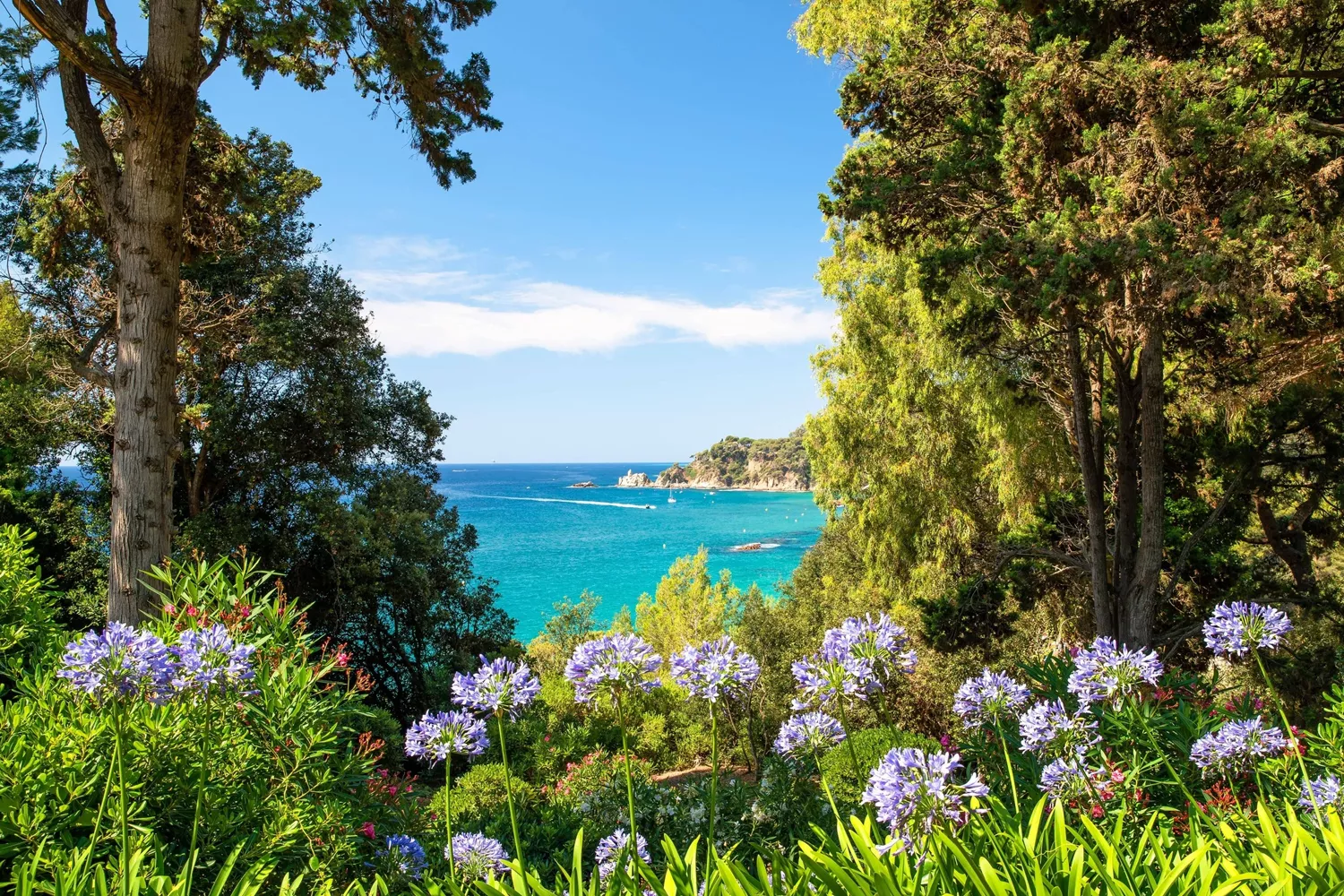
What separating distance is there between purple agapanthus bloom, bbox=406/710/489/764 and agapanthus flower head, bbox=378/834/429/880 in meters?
0.50

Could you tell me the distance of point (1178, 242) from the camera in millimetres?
4938

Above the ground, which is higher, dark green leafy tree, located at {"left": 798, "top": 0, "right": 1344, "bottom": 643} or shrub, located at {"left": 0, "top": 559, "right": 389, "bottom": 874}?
dark green leafy tree, located at {"left": 798, "top": 0, "right": 1344, "bottom": 643}

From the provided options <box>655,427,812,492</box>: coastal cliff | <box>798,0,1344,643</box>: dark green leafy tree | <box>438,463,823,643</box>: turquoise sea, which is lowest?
<box>438,463,823,643</box>: turquoise sea

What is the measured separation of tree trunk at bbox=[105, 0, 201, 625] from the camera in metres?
4.72

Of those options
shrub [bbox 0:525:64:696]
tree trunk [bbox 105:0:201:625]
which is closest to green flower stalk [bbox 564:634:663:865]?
shrub [bbox 0:525:64:696]

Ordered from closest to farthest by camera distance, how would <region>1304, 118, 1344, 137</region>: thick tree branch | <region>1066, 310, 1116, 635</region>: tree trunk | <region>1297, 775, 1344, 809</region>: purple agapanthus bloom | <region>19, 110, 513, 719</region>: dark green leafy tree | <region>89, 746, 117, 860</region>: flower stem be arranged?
<region>89, 746, 117, 860</region>: flower stem → <region>1297, 775, 1344, 809</region>: purple agapanthus bloom → <region>1304, 118, 1344, 137</region>: thick tree branch → <region>1066, 310, 1116, 635</region>: tree trunk → <region>19, 110, 513, 719</region>: dark green leafy tree

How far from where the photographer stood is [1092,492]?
7465 mm

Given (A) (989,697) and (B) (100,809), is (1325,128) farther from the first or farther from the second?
(B) (100,809)

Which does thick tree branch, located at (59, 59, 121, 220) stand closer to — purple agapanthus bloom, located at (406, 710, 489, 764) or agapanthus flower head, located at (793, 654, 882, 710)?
purple agapanthus bloom, located at (406, 710, 489, 764)

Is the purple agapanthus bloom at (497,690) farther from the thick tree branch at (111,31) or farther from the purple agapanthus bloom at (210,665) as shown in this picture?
the thick tree branch at (111,31)

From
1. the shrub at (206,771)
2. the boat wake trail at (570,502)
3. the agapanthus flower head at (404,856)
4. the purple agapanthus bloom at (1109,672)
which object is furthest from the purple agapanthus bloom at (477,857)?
the boat wake trail at (570,502)

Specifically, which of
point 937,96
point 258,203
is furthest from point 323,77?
point 937,96

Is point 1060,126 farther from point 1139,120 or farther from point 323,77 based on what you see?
point 323,77

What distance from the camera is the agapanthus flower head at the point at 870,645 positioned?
6.29 ft
